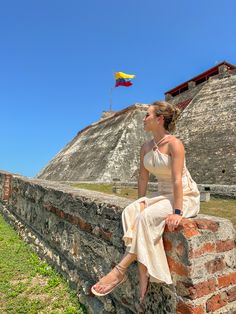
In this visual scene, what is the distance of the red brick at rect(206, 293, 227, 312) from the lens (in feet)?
7.20

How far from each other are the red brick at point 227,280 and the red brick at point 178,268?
1.10 ft

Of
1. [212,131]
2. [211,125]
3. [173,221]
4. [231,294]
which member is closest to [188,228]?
[173,221]

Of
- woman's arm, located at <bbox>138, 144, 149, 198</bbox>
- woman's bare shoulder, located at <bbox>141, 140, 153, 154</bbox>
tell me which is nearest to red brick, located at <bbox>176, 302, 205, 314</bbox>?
woman's arm, located at <bbox>138, 144, 149, 198</bbox>

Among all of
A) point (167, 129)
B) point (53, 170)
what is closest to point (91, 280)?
point (167, 129)

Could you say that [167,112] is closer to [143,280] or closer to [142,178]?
[142,178]

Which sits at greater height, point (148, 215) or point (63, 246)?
point (148, 215)

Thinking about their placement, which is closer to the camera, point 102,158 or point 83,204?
point 83,204

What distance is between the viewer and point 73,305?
348 cm

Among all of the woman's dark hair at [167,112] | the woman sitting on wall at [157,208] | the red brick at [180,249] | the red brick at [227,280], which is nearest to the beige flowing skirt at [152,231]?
the woman sitting on wall at [157,208]

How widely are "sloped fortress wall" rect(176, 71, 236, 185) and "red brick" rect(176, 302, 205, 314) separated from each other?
14332 mm

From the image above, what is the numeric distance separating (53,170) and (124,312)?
26.5 meters

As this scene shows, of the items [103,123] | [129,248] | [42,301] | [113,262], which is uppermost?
[103,123]

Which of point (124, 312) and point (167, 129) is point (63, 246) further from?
point (167, 129)

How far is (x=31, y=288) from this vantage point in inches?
157
